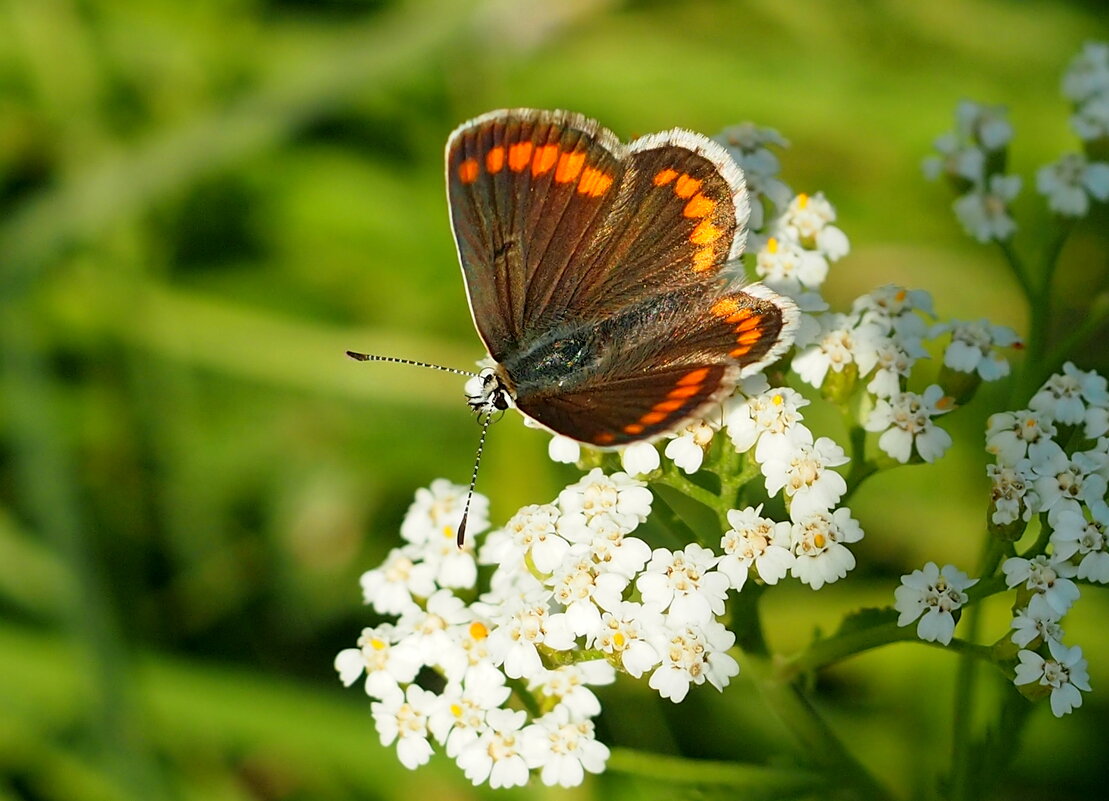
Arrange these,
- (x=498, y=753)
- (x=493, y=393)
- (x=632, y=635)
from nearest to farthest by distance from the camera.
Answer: (x=632, y=635), (x=498, y=753), (x=493, y=393)

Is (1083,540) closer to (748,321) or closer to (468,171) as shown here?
(748,321)

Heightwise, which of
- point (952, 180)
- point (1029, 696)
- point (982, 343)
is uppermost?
point (952, 180)

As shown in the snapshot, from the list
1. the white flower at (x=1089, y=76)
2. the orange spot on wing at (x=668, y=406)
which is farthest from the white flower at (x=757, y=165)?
the white flower at (x=1089, y=76)

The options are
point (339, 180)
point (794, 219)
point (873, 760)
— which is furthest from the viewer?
point (339, 180)

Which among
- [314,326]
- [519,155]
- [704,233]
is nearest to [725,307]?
[704,233]

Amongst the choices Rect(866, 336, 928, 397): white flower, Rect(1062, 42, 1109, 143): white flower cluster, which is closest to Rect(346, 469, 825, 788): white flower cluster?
Rect(866, 336, 928, 397): white flower

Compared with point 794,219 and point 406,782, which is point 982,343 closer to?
point 794,219

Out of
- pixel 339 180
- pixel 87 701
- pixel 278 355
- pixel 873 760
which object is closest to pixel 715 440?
pixel 873 760
